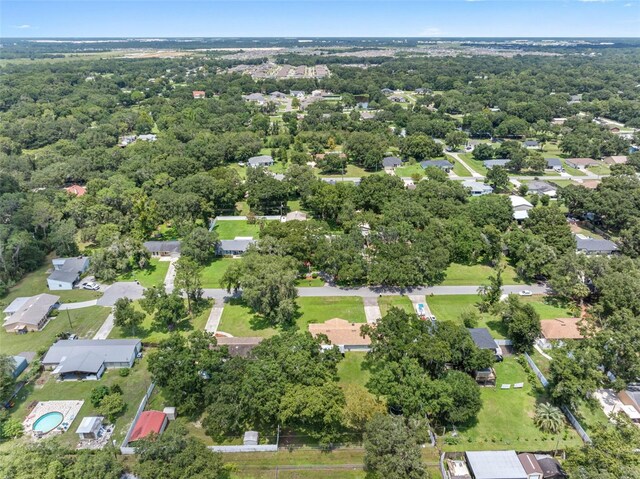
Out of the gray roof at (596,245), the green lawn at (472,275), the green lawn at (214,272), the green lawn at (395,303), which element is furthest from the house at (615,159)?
the green lawn at (214,272)

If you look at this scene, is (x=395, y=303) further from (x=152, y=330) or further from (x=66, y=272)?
(x=66, y=272)

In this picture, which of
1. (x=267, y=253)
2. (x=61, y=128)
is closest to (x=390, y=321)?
(x=267, y=253)

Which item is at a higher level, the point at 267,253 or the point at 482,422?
the point at 267,253

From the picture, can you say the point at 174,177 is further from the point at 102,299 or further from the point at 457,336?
the point at 457,336

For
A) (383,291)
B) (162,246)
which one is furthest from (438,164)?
(162,246)

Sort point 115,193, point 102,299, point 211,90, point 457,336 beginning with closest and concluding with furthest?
point 457,336, point 102,299, point 115,193, point 211,90
